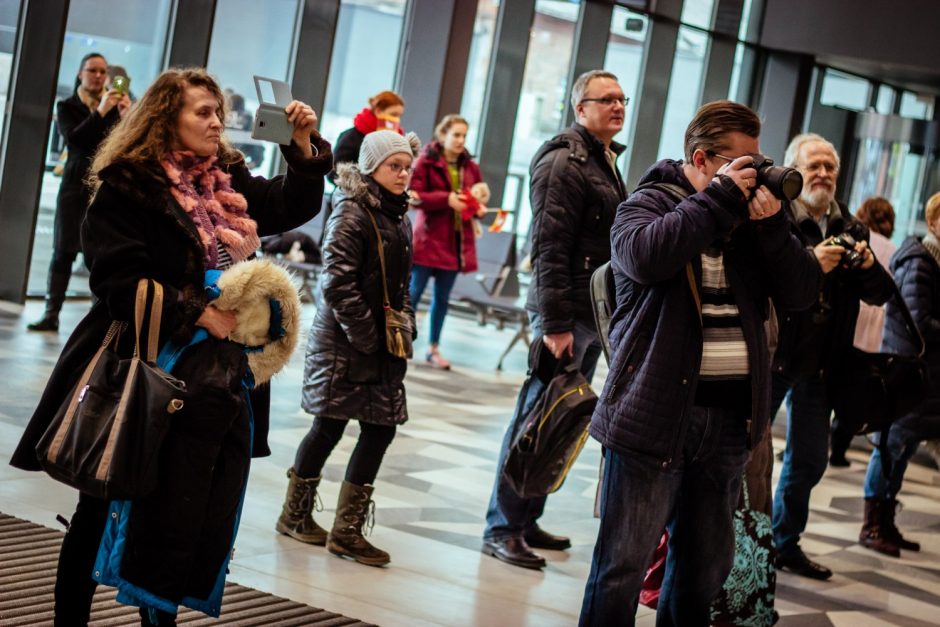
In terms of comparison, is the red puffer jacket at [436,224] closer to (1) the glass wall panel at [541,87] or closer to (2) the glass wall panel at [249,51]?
(2) the glass wall panel at [249,51]

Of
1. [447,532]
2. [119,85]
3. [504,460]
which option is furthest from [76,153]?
[504,460]

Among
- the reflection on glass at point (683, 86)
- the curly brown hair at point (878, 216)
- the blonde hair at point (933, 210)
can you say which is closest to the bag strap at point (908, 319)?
the blonde hair at point (933, 210)

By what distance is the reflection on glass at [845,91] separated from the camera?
778 inches

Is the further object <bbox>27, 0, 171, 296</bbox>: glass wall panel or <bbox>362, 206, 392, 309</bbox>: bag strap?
<bbox>27, 0, 171, 296</bbox>: glass wall panel

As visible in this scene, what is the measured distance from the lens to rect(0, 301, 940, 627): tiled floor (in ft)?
15.0

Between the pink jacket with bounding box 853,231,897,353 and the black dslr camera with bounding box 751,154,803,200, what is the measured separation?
398 centimetres

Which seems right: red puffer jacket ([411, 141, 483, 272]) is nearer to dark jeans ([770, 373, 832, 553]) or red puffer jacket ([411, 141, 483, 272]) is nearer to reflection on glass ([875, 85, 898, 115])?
dark jeans ([770, 373, 832, 553])

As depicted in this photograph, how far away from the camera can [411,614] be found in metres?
4.37

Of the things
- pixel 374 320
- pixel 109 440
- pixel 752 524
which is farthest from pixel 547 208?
pixel 109 440

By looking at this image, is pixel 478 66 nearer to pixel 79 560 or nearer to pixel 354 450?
pixel 354 450

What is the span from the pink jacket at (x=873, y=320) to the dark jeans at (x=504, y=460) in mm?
2474

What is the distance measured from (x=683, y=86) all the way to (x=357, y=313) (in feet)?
45.6

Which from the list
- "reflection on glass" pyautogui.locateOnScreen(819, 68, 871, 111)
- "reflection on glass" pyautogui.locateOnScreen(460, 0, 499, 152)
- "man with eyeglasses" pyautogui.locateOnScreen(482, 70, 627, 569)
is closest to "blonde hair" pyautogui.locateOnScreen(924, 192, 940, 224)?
"man with eyeglasses" pyautogui.locateOnScreen(482, 70, 627, 569)

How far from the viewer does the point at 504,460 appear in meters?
5.06
